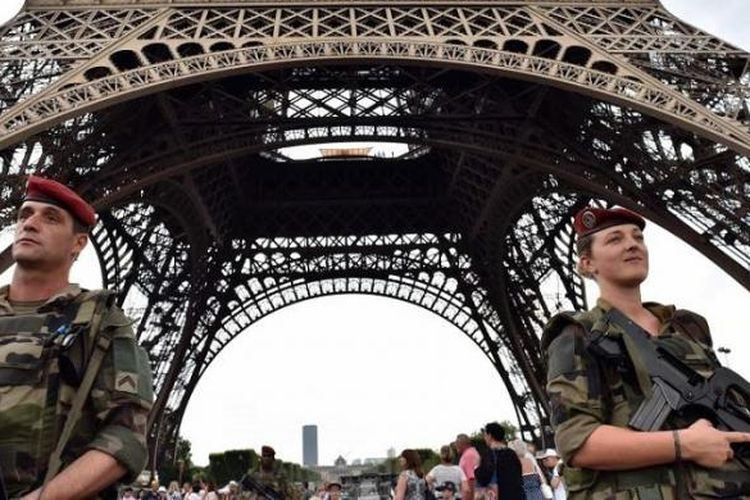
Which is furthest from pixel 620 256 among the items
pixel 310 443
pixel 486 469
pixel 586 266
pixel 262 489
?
pixel 310 443

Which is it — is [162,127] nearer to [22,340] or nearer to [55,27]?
[55,27]

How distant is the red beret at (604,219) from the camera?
2.78 metres

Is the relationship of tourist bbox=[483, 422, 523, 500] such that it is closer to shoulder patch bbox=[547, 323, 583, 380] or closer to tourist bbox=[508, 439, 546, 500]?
tourist bbox=[508, 439, 546, 500]

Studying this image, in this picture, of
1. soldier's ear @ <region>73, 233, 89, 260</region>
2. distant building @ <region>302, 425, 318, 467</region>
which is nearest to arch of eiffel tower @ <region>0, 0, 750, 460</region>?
soldier's ear @ <region>73, 233, 89, 260</region>

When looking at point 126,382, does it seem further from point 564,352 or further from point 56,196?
point 564,352

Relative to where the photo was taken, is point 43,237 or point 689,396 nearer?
point 689,396

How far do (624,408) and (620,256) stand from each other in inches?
22.4

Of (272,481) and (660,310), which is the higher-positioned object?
(660,310)

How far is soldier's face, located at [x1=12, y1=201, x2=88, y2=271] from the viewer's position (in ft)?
8.24

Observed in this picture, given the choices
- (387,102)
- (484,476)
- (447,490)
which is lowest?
(447,490)

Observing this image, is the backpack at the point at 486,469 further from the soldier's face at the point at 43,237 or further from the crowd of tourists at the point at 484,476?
the soldier's face at the point at 43,237

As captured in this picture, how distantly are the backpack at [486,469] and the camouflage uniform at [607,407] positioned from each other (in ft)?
16.5

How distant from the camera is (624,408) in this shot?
7.81 feet

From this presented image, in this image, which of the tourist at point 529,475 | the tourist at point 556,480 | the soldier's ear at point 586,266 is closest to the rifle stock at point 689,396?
the soldier's ear at point 586,266
